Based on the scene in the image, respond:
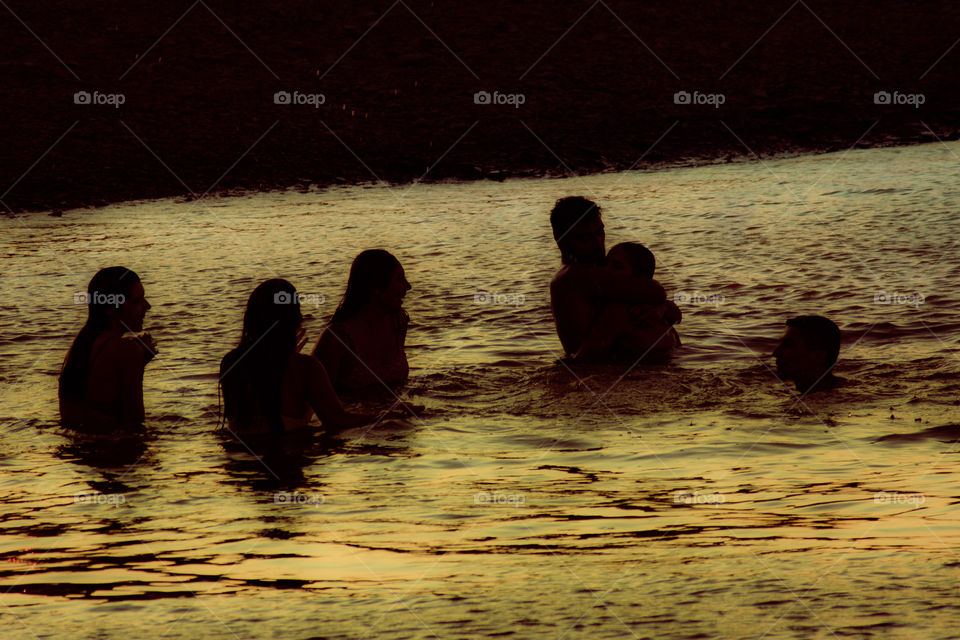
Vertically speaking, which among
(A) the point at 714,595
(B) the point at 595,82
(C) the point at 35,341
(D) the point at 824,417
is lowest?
(A) the point at 714,595

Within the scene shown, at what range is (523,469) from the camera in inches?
221

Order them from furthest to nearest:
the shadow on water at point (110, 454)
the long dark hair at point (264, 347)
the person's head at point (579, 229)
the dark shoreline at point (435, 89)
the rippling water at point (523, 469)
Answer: the dark shoreline at point (435, 89) < the person's head at point (579, 229) < the long dark hair at point (264, 347) < the shadow on water at point (110, 454) < the rippling water at point (523, 469)

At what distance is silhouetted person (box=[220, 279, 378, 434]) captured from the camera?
5961 millimetres

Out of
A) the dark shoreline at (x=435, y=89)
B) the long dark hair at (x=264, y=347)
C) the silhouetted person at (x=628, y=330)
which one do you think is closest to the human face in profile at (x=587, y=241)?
the silhouetted person at (x=628, y=330)

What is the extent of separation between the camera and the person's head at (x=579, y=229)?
755cm

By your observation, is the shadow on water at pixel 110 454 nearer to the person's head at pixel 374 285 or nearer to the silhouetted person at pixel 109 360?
the silhouetted person at pixel 109 360

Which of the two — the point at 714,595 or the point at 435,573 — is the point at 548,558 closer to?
the point at 435,573

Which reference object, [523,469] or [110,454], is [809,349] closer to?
[523,469]

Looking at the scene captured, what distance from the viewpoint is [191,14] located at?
2319 cm

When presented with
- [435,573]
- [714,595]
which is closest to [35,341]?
[435,573]

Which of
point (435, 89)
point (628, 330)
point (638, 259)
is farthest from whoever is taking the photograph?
point (435, 89)

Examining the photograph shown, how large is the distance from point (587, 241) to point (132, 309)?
2909 millimetres

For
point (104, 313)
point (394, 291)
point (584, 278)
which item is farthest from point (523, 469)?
point (584, 278)

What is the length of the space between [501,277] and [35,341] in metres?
4.09
